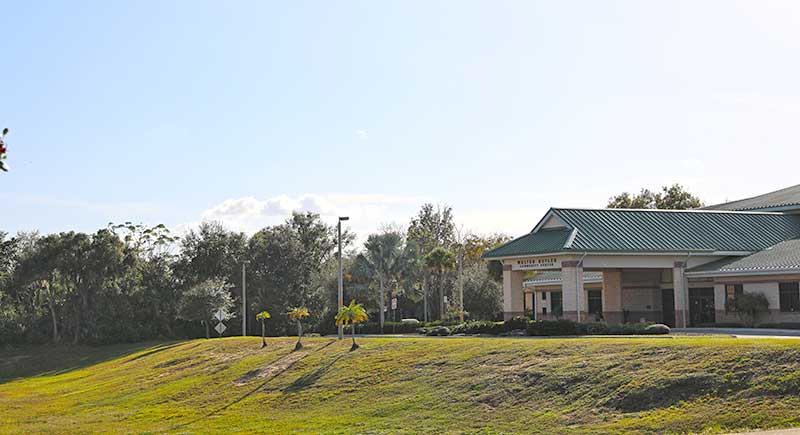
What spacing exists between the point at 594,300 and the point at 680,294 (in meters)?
9.56

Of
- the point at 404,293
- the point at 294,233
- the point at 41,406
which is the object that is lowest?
the point at 41,406

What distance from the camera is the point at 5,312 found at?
254 ft

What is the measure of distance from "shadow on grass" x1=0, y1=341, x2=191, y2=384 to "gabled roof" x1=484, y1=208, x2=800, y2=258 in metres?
29.2

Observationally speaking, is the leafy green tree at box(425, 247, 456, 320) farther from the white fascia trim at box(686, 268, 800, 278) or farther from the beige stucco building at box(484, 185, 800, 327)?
the white fascia trim at box(686, 268, 800, 278)

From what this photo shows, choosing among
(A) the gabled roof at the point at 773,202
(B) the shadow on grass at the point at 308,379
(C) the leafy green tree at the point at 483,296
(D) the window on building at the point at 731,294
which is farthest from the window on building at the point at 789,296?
Result: (C) the leafy green tree at the point at 483,296

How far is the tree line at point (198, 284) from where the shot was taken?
252ft

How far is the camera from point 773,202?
203 feet

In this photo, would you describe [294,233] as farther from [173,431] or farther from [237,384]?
[173,431]

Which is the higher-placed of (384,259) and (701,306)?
(384,259)

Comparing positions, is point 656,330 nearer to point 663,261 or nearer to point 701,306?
point 663,261

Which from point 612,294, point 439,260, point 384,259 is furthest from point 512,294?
point 384,259

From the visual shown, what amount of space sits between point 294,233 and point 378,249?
530 inches

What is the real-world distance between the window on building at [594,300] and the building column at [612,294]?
454 centimetres

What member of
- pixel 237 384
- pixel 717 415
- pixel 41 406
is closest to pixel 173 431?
pixel 237 384
